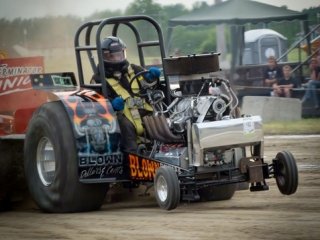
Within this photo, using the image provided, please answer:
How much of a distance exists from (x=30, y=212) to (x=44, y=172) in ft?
1.35

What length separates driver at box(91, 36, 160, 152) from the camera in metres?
9.30

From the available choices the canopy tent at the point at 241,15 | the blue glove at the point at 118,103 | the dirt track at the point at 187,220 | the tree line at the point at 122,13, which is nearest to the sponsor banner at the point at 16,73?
the dirt track at the point at 187,220

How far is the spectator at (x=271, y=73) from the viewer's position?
744 inches

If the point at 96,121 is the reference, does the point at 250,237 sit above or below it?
below

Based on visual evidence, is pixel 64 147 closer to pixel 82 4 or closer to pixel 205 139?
pixel 205 139

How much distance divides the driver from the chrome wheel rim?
73 centimetres

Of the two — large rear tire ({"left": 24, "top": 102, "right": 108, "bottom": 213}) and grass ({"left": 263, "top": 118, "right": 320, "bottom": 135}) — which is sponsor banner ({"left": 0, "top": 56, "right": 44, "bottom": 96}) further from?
grass ({"left": 263, "top": 118, "right": 320, "bottom": 135})

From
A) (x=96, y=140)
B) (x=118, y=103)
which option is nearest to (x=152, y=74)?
(x=118, y=103)

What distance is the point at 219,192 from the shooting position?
31.8 feet

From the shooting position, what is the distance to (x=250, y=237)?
279 inches

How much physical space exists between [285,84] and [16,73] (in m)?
6.90

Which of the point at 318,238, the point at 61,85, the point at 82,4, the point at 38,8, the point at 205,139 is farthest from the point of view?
the point at 82,4

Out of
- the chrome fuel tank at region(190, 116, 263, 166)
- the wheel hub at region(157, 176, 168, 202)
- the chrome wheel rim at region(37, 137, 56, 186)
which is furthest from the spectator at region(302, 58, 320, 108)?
the wheel hub at region(157, 176, 168, 202)

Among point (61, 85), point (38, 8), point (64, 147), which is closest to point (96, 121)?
point (64, 147)
